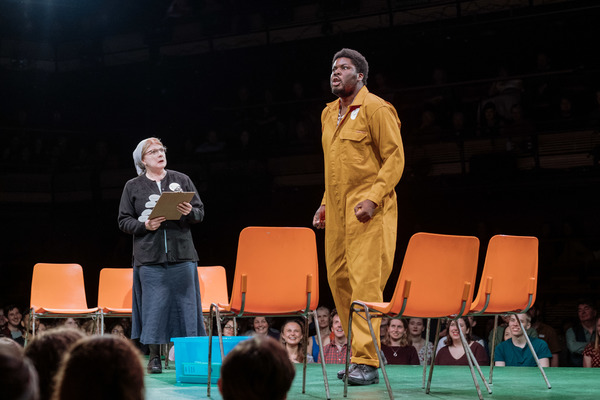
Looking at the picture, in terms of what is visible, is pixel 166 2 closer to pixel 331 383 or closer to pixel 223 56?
pixel 223 56

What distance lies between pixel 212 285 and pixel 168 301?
1.33 m

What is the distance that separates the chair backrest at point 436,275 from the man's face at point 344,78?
984mm

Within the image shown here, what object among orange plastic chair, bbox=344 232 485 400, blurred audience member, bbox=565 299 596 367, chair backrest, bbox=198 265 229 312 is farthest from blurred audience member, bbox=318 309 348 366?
orange plastic chair, bbox=344 232 485 400

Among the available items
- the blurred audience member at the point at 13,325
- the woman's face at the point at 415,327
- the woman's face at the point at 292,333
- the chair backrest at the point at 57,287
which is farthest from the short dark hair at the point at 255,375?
the blurred audience member at the point at 13,325

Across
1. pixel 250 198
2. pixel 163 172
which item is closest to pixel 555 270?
pixel 250 198

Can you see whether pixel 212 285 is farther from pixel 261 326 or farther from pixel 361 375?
pixel 361 375

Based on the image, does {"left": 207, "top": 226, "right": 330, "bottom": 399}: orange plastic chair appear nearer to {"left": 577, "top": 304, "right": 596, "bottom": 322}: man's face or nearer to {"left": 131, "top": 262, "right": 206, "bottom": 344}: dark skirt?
{"left": 131, "top": 262, "right": 206, "bottom": 344}: dark skirt

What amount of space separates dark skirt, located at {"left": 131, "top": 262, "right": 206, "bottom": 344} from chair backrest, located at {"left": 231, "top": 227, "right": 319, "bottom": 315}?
1.22 metres

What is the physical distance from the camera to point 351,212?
12.3 feet

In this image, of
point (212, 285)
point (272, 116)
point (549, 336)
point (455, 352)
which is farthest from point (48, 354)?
point (272, 116)

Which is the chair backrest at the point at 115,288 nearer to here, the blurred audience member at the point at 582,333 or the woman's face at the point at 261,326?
the woman's face at the point at 261,326

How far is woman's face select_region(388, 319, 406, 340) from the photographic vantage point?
6719mm

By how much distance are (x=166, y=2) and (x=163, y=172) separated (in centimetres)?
1109

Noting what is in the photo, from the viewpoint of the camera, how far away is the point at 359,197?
3.76m
